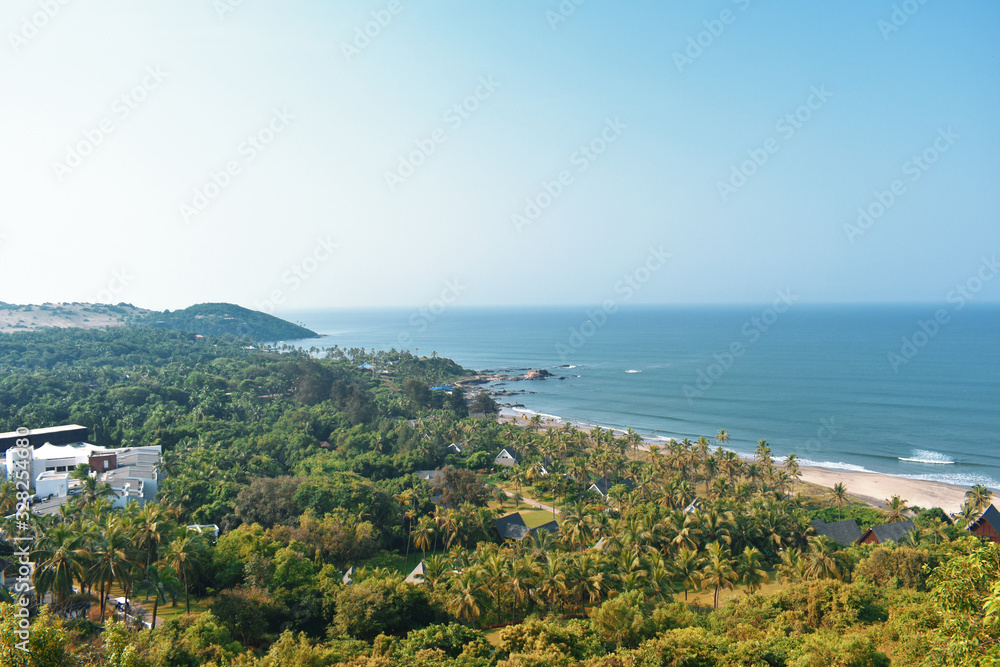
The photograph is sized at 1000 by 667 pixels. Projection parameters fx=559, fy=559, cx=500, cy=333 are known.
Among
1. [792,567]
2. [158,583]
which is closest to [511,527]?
[792,567]

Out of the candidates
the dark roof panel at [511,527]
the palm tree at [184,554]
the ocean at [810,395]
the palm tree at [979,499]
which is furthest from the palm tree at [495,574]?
the ocean at [810,395]

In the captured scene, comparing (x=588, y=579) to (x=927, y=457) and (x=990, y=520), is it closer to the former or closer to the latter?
(x=990, y=520)

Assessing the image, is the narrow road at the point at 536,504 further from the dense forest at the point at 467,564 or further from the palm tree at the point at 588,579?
the palm tree at the point at 588,579

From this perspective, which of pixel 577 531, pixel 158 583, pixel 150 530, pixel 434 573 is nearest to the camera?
pixel 158 583

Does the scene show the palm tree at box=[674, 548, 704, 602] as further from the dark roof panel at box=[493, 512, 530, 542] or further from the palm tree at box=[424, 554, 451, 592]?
the palm tree at box=[424, 554, 451, 592]

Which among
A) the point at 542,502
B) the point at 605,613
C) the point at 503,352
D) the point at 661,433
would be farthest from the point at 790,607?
the point at 503,352

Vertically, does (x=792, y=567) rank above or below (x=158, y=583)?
above

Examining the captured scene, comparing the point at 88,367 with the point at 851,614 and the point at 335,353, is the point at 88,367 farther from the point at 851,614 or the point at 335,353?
the point at 851,614
